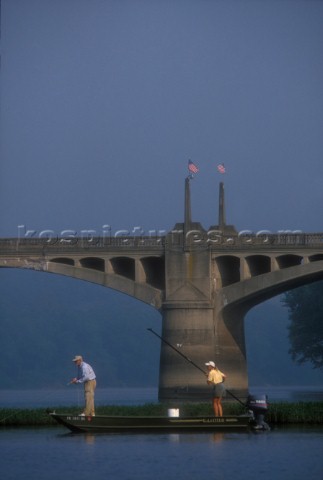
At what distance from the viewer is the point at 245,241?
363 feet

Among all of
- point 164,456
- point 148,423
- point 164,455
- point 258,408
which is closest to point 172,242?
point 258,408

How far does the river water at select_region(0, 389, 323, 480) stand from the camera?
2048 inches

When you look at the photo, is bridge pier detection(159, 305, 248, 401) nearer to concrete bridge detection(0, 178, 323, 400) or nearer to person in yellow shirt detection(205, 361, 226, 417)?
concrete bridge detection(0, 178, 323, 400)

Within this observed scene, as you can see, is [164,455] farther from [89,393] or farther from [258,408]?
[258,408]

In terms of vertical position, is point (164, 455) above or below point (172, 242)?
below

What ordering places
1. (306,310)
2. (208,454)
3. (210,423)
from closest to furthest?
1. (208,454)
2. (210,423)
3. (306,310)

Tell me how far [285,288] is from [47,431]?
161 feet

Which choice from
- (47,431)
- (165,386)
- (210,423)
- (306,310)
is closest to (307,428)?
(210,423)

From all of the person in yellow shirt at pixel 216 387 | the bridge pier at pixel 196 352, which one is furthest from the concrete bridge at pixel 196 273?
the person in yellow shirt at pixel 216 387

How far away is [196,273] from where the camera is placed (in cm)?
11138

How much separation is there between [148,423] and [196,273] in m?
48.3

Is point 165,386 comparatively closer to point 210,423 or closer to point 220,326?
point 220,326

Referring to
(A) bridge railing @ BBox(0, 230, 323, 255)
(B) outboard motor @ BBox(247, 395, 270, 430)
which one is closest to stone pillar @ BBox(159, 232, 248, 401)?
(A) bridge railing @ BBox(0, 230, 323, 255)

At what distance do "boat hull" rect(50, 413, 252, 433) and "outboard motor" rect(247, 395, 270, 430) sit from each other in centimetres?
56
